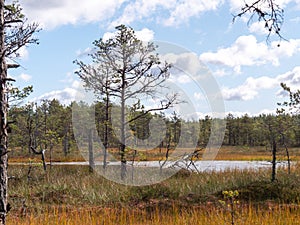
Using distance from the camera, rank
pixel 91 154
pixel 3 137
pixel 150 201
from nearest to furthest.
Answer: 1. pixel 3 137
2. pixel 150 201
3. pixel 91 154

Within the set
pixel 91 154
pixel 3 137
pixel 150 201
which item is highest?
pixel 3 137

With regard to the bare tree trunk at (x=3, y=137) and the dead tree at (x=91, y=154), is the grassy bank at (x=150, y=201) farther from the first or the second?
the dead tree at (x=91, y=154)

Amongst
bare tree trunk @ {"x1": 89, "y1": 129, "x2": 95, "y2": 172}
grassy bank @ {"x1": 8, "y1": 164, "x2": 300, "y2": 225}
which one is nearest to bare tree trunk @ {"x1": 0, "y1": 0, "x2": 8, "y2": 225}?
grassy bank @ {"x1": 8, "y1": 164, "x2": 300, "y2": 225}

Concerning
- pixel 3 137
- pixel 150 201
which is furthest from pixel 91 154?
pixel 3 137

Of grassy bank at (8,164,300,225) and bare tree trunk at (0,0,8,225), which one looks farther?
grassy bank at (8,164,300,225)

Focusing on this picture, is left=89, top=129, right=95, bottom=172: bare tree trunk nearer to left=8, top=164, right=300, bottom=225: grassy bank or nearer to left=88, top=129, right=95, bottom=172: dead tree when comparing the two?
left=88, top=129, right=95, bottom=172: dead tree

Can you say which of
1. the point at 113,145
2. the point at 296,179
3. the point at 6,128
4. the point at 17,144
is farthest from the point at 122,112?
the point at 17,144

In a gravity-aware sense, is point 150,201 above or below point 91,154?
below

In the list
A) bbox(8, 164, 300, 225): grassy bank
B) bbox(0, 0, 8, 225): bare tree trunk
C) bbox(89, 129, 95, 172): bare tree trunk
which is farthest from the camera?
bbox(89, 129, 95, 172): bare tree trunk

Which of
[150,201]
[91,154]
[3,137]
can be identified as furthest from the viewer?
[91,154]

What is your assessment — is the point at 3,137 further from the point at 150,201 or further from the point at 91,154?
the point at 91,154

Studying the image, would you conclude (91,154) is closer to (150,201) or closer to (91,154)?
(91,154)

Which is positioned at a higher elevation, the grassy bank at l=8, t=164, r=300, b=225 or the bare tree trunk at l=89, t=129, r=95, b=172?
the bare tree trunk at l=89, t=129, r=95, b=172

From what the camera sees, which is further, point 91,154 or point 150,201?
point 91,154
